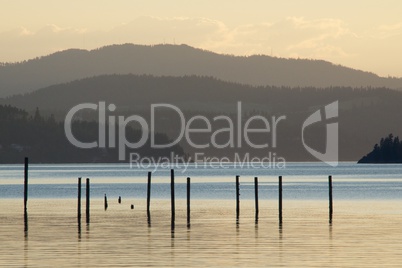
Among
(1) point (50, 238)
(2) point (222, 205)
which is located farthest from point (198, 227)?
(2) point (222, 205)

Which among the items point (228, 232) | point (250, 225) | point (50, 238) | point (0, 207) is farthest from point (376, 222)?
point (0, 207)

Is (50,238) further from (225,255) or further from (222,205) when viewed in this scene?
(222,205)

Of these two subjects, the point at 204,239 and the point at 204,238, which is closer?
the point at 204,239

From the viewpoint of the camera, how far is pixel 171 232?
5562 cm

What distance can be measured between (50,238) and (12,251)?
20.8 feet

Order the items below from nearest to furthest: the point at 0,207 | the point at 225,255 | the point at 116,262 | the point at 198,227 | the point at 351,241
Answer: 1. the point at 116,262
2. the point at 225,255
3. the point at 351,241
4. the point at 198,227
5. the point at 0,207

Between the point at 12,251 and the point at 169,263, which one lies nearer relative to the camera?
the point at 169,263

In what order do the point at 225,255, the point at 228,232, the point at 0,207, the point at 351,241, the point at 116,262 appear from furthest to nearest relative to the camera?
the point at 0,207 < the point at 228,232 < the point at 351,241 < the point at 225,255 < the point at 116,262

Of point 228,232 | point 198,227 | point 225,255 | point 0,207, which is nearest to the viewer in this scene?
point 225,255

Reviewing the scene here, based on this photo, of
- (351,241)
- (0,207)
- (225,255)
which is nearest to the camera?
(225,255)

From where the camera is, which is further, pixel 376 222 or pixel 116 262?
pixel 376 222

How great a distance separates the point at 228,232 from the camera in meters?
55.0

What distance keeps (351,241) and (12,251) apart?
15.0 metres

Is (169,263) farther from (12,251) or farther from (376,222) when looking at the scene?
(376,222)
